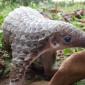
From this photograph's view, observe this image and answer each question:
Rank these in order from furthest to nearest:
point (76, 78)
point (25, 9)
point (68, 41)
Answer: point (25, 9) → point (68, 41) → point (76, 78)

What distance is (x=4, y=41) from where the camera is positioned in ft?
12.3

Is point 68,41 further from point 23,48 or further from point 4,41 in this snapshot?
point 4,41

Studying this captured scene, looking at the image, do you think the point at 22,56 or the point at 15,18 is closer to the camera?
the point at 22,56

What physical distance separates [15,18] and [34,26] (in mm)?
420

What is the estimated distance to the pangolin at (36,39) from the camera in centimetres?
292

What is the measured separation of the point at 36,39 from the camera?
302 cm

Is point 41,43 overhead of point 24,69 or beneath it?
overhead

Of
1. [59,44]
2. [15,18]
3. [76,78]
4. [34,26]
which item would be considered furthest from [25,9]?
[76,78]

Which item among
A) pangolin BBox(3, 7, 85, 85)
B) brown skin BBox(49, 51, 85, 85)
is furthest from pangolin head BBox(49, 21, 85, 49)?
brown skin BBox(49, 51, 85, 85)

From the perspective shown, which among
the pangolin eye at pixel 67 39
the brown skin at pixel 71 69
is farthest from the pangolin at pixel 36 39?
the brown skin at pixel 71 69

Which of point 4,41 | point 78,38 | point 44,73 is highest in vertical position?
point 78,38

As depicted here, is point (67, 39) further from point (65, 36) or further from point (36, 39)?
point (36, 39)

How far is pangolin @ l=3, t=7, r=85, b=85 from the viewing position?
2924 mm

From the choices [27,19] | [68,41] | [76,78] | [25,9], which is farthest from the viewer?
[25,9]
